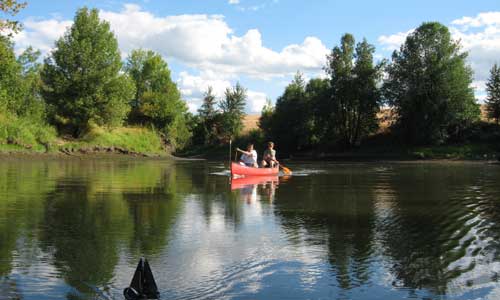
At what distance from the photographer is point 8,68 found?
43406 mm

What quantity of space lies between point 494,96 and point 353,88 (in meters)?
15.1

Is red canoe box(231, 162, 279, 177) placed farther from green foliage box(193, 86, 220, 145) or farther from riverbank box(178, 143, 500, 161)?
green foliage box(193, 86, 220, 145)

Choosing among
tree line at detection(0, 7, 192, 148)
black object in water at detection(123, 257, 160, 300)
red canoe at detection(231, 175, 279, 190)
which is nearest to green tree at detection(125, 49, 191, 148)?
tree line at detection(0, 7, 192, 148)

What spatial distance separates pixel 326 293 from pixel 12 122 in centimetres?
4273

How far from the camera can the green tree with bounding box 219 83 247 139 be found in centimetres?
7388

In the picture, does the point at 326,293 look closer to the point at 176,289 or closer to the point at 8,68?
the point at 176,289

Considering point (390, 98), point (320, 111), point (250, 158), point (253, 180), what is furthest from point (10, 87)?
point (390, 98)

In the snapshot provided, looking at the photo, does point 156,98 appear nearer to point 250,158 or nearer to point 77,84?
point 77,84

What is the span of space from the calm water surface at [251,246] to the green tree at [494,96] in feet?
146

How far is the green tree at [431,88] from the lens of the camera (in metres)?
53.4

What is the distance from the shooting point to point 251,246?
9.23 metres

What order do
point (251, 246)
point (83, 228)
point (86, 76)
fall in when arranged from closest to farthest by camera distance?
point (251, 246), point (83, 228), point (86, 76)

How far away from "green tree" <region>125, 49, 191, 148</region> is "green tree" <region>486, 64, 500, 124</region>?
3521cm

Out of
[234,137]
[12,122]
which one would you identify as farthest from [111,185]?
[234,137]
